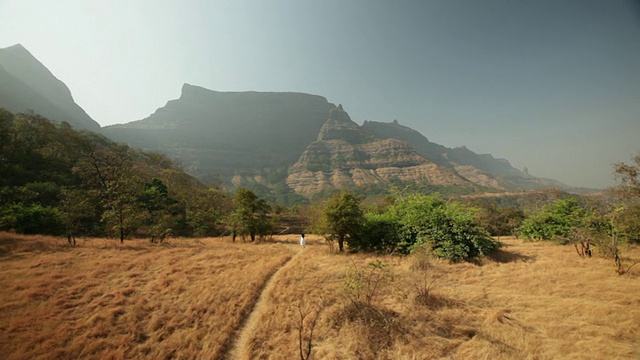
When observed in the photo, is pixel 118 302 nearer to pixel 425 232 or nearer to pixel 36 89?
pixel 425 232

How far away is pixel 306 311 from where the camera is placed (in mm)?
8430

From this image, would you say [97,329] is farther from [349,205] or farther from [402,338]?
[349,205]

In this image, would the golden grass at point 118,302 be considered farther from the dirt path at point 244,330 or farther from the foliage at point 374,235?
the foliage at point 374,235

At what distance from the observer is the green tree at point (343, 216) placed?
52.5ft

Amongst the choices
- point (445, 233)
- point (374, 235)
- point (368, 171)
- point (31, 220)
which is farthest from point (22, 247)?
point (368, 171)

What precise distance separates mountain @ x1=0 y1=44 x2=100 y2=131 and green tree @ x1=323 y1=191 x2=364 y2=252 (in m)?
163

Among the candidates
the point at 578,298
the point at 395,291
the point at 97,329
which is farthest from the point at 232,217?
the point at 578,298

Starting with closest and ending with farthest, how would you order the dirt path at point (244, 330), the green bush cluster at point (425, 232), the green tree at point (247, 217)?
the dirt path at point (244, 330), the green bush cluster at point (425, 232), the green tree at point (247, 217)

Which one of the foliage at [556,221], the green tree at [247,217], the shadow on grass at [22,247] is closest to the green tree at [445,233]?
the foliage at [556,221]

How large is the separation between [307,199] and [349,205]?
120 meters

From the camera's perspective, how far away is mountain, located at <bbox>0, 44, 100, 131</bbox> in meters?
110

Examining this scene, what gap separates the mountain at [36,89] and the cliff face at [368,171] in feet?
446

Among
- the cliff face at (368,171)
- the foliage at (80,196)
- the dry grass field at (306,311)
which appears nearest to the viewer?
the dry grass field at (306,311)

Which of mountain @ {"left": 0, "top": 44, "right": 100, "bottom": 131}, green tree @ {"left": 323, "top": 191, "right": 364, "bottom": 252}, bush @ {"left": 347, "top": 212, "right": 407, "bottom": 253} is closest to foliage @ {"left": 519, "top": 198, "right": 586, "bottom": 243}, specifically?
bush @ {"left": 347, "top": 212, "right": 407, "bottom": 253}
